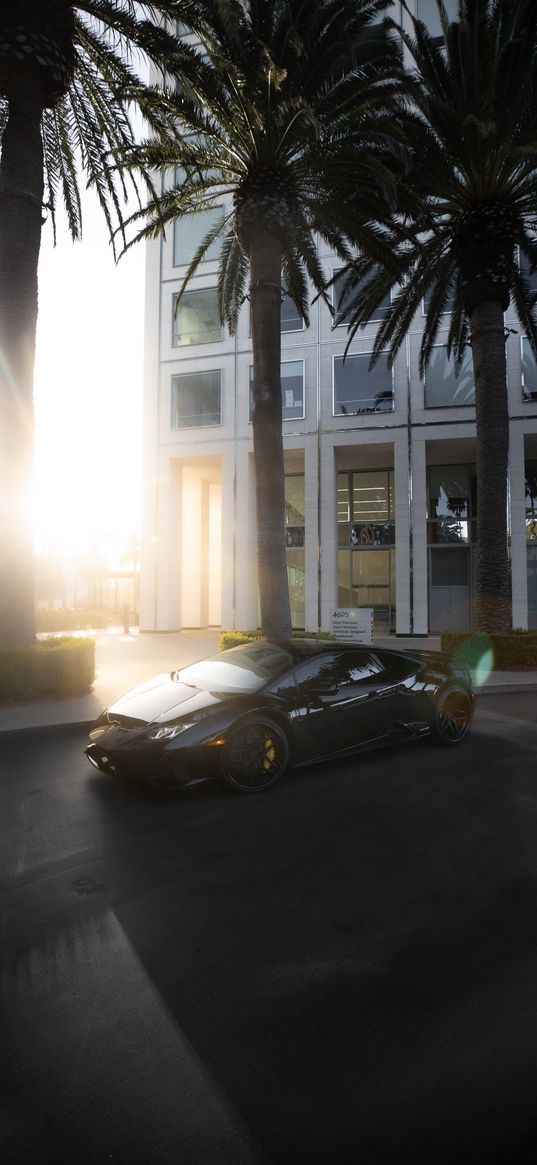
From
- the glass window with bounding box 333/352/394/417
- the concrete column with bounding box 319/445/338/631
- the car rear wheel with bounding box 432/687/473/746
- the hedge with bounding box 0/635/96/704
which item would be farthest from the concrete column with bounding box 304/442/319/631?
the car rear wheel with bounding box 432/687/473/746

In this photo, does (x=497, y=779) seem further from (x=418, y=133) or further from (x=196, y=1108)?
(x=418, y=133)

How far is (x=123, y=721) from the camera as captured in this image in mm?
5375

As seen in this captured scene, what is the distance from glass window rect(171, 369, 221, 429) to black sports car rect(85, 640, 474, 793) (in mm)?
19851

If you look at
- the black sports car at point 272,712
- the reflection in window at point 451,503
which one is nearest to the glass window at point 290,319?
the reflection in window at point 451,503

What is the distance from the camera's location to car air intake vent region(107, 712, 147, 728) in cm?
523

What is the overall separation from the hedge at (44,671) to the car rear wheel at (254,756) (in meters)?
5.44

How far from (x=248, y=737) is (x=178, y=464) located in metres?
21.8

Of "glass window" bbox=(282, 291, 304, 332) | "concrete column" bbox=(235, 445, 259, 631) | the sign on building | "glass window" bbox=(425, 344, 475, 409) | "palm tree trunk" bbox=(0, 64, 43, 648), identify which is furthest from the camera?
"glass window" bbox=(282, 291, 304, 332)

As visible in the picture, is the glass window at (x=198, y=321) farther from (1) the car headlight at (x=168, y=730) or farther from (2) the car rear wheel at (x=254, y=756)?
(1) the car headlight at (x=168, y=730)

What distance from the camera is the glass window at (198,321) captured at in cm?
2541

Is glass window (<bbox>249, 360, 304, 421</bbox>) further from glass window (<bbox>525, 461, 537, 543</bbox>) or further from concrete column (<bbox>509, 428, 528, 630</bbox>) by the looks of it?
glass window (<bbox>525, 461, 537, 543</bbox>)

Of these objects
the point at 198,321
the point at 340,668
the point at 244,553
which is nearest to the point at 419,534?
the point at 244,553

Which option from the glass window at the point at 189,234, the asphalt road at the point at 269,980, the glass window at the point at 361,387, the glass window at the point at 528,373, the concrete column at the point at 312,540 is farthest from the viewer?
the glass window at the point at 189,234

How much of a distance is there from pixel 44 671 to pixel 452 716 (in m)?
6.24
